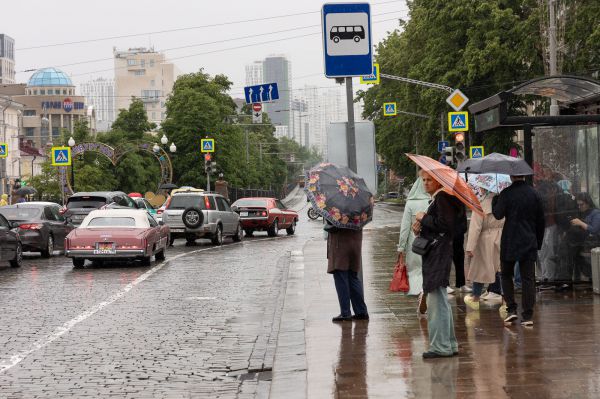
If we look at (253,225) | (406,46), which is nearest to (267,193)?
(406,46)

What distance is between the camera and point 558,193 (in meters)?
15.0

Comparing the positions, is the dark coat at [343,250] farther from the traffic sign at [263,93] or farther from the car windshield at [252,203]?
the traffic sign at [263,93]

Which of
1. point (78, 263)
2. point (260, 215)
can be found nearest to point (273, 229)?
point (260, 215)

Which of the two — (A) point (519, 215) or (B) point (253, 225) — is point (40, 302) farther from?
(B) point (253, 225)

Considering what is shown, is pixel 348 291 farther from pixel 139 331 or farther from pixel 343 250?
pixel 139 331

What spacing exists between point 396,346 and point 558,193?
5.43 m

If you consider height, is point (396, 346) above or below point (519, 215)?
below

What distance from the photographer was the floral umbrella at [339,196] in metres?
12.3

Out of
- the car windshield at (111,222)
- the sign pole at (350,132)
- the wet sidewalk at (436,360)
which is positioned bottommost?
the wet sidewalk at (436,360)

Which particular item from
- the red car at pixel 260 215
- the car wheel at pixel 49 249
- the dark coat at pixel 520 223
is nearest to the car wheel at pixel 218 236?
the red car at pixel 260 215

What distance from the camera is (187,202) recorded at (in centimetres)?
3588

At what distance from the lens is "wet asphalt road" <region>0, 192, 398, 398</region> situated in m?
9.60

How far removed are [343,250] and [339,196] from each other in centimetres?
67

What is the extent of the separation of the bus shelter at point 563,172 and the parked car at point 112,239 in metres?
11.1
